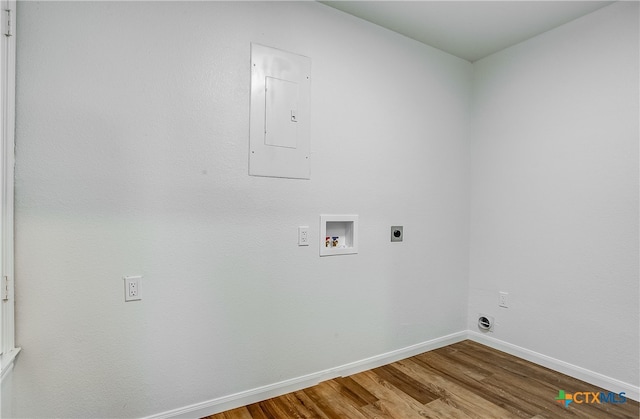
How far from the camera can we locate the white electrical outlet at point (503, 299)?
8.45 feet

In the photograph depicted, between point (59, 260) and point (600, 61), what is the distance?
3.30 m

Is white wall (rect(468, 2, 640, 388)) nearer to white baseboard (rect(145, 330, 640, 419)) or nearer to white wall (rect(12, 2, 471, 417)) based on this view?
white baseboard (rect(145, 330, 640, 419))

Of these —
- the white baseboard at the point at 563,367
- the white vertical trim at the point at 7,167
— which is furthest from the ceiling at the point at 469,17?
the white baseboard at the point at 563,367

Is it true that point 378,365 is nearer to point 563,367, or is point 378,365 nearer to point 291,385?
point 291,385

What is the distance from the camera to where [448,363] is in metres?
2.37

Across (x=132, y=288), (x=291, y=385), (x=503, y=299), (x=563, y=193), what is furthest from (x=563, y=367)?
(x=132, y=288)

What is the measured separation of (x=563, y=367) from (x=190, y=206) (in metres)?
2.70

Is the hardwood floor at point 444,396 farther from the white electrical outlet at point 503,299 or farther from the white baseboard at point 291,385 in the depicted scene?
the white electrical outlet at point 503,299

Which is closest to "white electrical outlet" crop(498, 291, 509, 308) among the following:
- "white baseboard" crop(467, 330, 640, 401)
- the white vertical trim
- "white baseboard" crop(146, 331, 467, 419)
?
"white baseboard" crop(467, 330, 640, 401)

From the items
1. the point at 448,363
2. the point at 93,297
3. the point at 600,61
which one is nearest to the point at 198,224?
the point at 93,297

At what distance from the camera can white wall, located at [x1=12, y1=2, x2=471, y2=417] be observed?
140 cm

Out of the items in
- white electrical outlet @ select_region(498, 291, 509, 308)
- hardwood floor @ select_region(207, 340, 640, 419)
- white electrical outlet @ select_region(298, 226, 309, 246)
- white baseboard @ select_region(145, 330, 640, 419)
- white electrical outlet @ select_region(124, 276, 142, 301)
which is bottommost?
hardwood floor @ select_region(207, 340, 640, 419)

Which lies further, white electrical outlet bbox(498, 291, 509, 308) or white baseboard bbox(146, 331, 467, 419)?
white electrical outlet bbox(498, 291, 509, 308)

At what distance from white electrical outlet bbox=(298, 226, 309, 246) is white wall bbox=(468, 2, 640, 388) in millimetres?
1662
